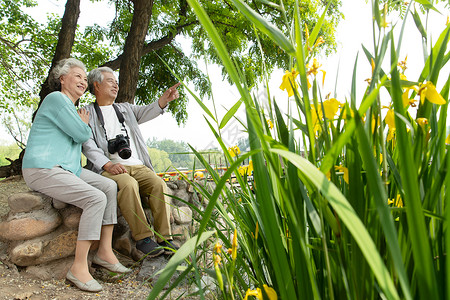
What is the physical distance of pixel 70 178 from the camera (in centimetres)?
240

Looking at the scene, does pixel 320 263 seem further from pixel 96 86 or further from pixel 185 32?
pixel 185 32

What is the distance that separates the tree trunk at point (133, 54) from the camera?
479 cm

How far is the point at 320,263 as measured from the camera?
23.9 inches

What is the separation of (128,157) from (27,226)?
85cm

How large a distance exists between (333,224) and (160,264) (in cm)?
224

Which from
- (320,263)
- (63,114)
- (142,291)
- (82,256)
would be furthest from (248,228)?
(63,114)

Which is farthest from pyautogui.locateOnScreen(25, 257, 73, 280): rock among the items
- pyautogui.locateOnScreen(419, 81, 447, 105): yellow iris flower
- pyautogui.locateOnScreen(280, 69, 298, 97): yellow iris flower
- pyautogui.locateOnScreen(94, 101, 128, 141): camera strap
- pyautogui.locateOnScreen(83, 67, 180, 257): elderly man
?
pyautogui.locateOnScreen(419, 81, 447, 105): yellow iris flower

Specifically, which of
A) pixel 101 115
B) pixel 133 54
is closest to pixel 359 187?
pixel 101 115

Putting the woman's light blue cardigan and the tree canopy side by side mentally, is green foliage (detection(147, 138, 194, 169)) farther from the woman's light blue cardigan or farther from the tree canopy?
the tree canopy

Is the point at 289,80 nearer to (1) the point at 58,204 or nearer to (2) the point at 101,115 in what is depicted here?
(1) the point at 58,204

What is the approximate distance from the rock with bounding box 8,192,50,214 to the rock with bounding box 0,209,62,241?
49 mm

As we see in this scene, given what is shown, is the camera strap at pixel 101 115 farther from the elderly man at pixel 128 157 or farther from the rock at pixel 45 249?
the rock at pixel 45 249

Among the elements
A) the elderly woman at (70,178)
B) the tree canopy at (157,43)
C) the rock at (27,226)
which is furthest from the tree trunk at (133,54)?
the rock at (27,226)

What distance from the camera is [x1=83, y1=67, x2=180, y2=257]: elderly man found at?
101 inches
